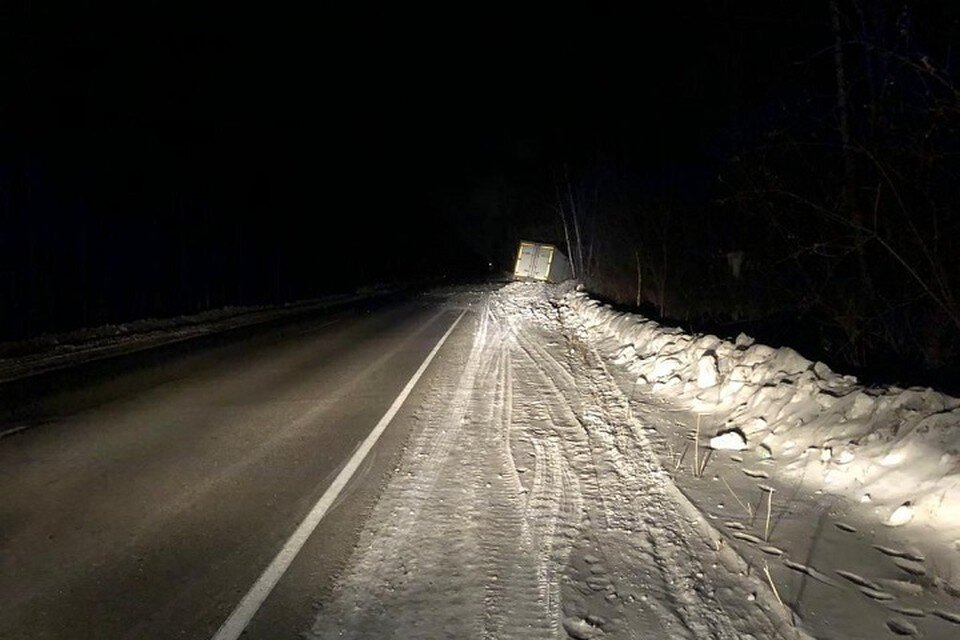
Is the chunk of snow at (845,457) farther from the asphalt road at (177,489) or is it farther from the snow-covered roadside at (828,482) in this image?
the asphalt road at (177,489)

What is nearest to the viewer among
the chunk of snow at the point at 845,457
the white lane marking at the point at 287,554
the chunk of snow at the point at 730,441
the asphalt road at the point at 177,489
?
the white lane marking at the point at 287,554

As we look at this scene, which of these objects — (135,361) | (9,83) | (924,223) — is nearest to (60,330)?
(135,361)

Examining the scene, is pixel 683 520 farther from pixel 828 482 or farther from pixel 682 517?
pixel 828 482

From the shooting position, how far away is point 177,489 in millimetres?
5977

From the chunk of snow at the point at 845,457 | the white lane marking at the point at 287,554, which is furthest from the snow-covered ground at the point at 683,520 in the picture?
the white lane marking at the point at 287,554

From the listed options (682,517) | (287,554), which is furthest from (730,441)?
(287,554)

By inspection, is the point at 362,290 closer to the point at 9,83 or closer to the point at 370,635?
the point at 9,83

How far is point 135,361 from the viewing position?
44.5 ft

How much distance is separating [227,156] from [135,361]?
3125cm

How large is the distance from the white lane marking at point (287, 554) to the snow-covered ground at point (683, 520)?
0.44m

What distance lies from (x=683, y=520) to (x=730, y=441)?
207 cm

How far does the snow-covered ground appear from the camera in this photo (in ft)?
12.7

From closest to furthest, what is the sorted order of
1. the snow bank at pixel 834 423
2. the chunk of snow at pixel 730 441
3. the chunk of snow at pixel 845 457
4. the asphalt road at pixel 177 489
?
the asphalt road at pixel 177 489, the snow bank at pixel 834 423, the chunk of snow at pixel 845 457, the chunk of snow at pixel 730 441

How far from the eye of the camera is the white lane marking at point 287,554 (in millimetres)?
3803
